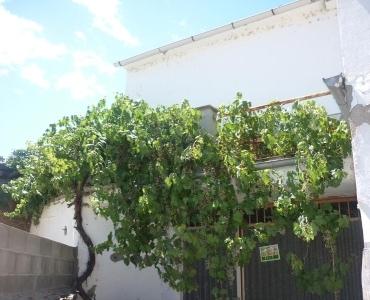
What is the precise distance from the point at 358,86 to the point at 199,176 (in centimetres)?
315

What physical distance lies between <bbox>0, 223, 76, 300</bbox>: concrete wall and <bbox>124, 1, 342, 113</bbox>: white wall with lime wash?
571cm

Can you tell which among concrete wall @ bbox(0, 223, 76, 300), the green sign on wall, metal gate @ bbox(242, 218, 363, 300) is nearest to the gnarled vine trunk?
concrete wall @ bbox(0, 223, 76, 300)

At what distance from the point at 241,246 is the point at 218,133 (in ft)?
6.37

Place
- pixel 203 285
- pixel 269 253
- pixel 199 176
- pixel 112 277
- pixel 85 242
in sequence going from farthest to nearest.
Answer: pixel 85 242 < pixel 112 277 < pixel 203 285 < pixel 269 253 < pixel 199 176

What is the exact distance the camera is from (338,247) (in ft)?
24.6

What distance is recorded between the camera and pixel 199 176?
7207mm

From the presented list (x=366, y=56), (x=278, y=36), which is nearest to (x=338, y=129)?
(x=366, y=56)

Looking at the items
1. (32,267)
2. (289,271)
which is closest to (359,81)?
(289,271)

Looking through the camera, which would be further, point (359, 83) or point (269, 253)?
point (269, 253)

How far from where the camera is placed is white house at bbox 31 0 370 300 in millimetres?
8883

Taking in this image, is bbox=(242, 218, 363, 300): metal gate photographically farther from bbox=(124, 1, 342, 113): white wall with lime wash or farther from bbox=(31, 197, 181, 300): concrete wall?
bbox=(124, 1, 342, 113): white wall with lime wash

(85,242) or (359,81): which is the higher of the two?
(359,81)

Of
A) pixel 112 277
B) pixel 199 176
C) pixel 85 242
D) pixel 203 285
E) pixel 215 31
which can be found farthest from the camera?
pixel 215 31

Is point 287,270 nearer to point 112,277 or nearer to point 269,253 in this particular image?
point 269,253
